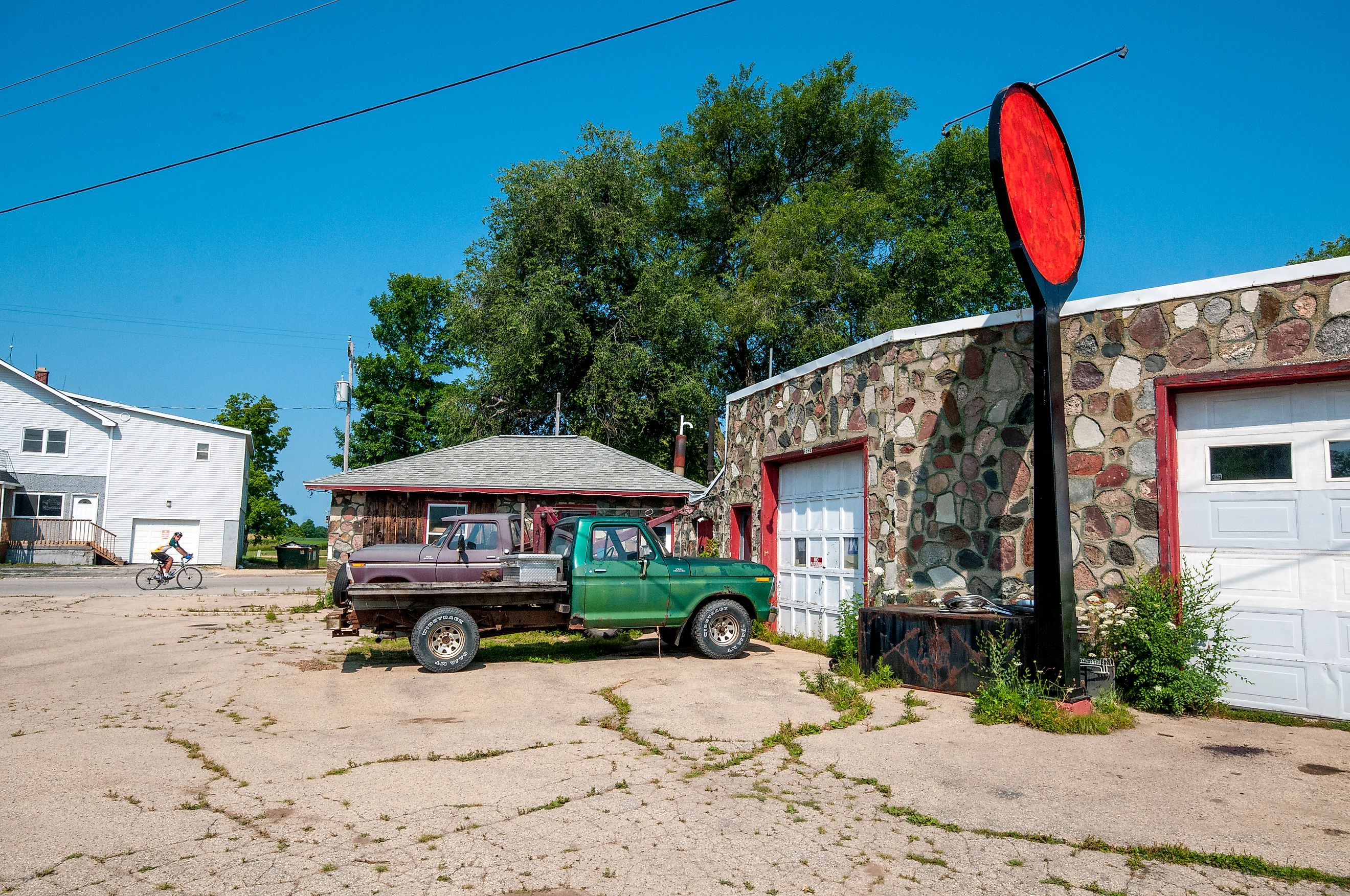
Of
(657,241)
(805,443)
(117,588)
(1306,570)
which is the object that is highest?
(657,241)

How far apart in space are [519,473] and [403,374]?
36.0m

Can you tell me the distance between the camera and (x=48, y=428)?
38500 millimetres

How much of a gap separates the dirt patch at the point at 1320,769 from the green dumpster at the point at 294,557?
141 feet

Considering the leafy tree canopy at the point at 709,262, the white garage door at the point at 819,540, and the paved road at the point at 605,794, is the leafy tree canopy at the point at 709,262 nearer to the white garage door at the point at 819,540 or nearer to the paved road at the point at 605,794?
the white garage door at the point at 819,540

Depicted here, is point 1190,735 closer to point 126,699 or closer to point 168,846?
point 168,846

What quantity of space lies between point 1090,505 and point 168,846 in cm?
833

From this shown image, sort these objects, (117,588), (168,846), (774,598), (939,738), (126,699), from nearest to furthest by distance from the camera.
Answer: (168,846)
(939,738)
(126,699)
(774,598)
(117,588)

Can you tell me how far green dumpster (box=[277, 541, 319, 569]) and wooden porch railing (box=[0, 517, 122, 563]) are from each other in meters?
6.93

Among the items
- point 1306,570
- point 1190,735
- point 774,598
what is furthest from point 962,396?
point 774,598

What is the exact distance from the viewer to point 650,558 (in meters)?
11.5

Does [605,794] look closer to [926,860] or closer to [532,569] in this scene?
[926,860]

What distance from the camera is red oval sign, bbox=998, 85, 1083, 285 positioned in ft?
26.1

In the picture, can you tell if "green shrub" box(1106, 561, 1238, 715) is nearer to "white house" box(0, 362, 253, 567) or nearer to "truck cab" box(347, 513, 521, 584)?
"truck cab" box(347, 513, 521, 584)

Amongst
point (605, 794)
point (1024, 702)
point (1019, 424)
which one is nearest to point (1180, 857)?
point (1024, 702)
